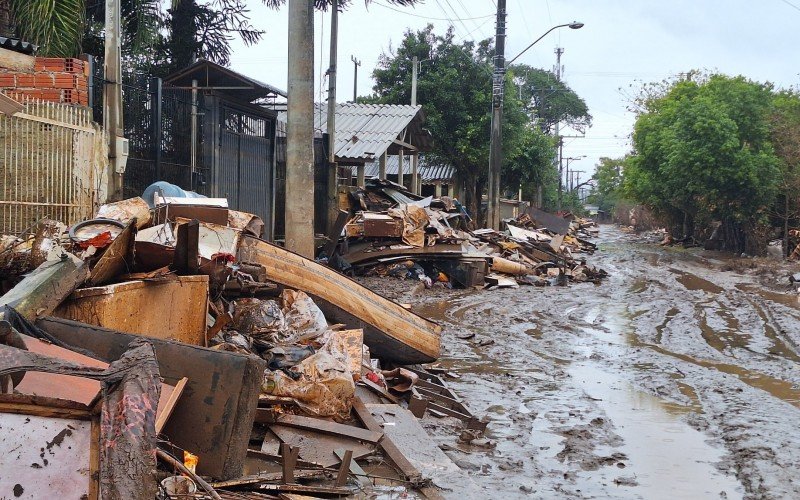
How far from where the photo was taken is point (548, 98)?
70.6 metres

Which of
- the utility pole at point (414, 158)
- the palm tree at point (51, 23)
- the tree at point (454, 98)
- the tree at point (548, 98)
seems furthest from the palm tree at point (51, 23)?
the tree at point (548, 98)

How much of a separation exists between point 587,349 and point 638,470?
17.7 ft

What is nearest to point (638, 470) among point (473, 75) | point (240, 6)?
point (240, 6)

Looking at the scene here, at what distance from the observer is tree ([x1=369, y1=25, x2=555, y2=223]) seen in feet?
112

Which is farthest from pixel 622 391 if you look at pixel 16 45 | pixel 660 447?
pixel 16 45

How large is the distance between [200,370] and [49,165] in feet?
19.3

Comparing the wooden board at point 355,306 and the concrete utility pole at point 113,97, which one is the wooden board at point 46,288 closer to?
the wooden board at point 355,306

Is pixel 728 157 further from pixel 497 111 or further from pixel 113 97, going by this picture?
pixel 113 97

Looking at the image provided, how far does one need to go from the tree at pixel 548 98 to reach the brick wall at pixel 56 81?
59.4 meters

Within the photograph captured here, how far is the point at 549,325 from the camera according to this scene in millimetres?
13336

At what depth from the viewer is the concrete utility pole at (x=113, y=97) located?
983cm

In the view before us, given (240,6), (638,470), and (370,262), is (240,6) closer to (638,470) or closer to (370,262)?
(370,262)

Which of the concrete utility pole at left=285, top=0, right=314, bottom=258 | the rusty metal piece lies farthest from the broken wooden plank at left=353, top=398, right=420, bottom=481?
the concrete utility pole at left=285, top=0, right=314, bottom=258

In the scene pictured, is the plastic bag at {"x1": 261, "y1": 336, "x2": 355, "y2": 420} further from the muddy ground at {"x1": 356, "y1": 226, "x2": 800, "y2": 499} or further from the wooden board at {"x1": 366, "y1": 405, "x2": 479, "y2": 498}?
the muddy ground at {"x1": 356, "y1": 226, "x2": 800, "y2": 499}
